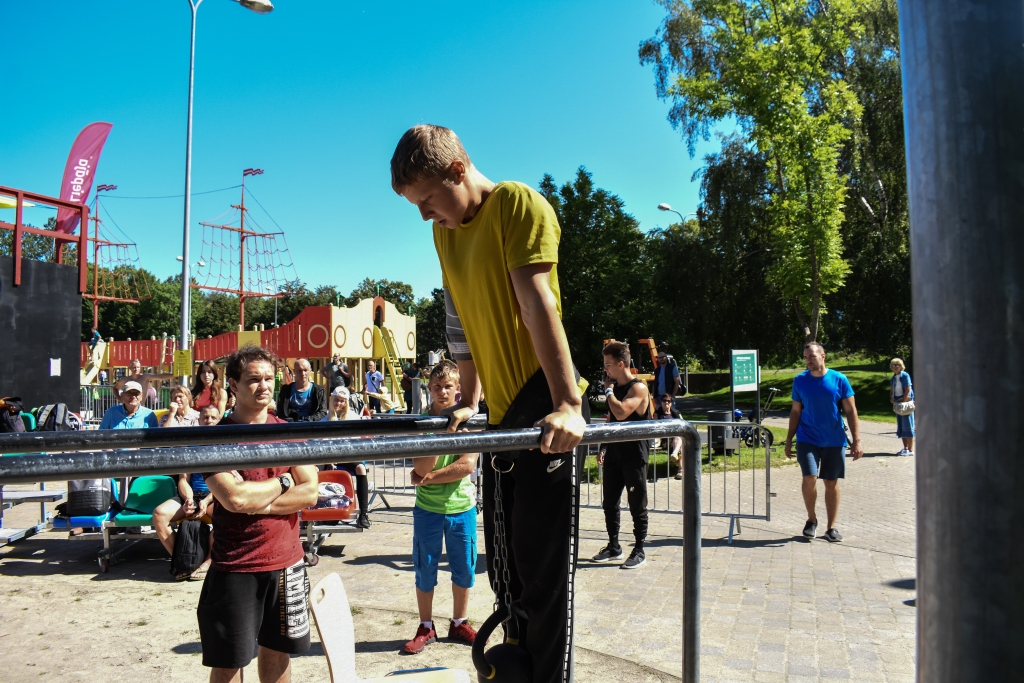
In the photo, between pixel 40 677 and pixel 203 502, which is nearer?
pixel 40 677

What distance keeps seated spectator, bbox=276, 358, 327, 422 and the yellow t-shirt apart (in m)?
7.38

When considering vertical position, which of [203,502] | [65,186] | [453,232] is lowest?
[203,502]

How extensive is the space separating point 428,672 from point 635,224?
2967cm

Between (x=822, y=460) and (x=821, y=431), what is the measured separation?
301 millimetres

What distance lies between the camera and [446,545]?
5141 mm

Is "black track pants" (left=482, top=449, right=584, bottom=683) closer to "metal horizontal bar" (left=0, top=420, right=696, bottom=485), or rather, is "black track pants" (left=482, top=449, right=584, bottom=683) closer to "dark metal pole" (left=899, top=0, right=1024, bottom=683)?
"metal horizontal bar" (left=0, top=420, right=696, bottom=485)

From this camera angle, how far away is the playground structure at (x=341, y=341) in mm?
29781

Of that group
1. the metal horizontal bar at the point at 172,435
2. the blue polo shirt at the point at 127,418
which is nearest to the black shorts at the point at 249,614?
the metal horizontal bar at the point at 172,435

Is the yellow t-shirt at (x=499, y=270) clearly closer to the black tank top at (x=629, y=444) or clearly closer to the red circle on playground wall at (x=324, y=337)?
the black tank top at (x=629, y=444)

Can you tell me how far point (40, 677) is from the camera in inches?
173

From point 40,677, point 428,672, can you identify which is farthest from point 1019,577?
point 40,677

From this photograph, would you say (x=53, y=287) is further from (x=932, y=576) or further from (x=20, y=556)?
(x=932, y=576)

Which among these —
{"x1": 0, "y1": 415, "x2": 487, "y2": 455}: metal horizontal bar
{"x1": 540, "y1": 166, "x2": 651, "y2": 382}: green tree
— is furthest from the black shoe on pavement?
{"x1": 540, "y1": 166, "x2": 651, "y2": 382}: green tree

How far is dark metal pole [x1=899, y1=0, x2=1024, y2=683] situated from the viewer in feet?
2.79
